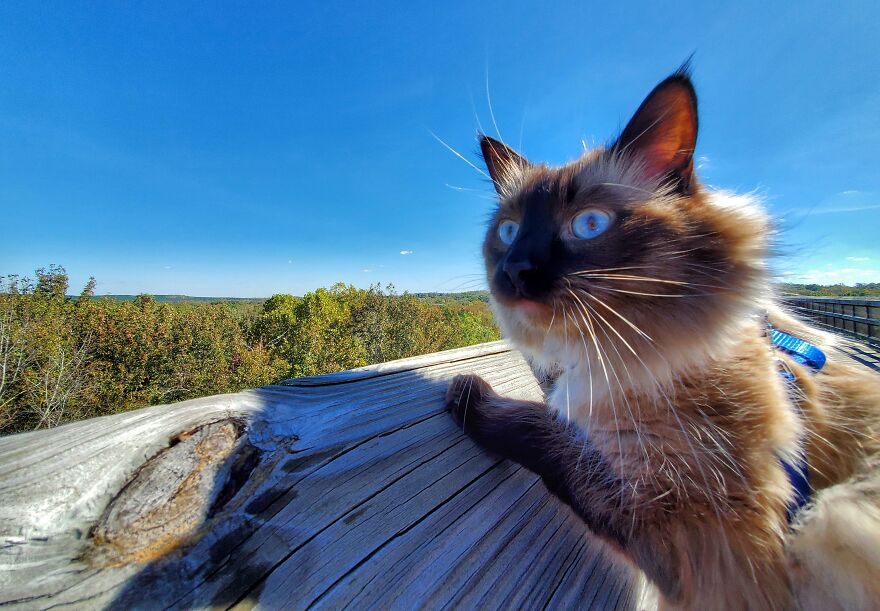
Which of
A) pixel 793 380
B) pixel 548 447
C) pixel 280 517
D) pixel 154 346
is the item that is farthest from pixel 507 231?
pixel 154 346

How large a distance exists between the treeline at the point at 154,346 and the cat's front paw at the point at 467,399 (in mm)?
23721

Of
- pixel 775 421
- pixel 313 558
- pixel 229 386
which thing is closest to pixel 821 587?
pixel 775 421

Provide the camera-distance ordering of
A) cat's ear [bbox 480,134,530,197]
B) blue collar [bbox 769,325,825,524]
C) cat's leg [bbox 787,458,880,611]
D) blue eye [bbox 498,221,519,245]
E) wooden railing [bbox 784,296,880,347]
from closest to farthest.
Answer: cat's leg [bbox 787,458,880,611]
blue collar [bbox 769,325,825,524]
blue eye [bbox 498,221,519,245]
cat's ear [bbox 480,134,530,197]
wooden railing [bbox 784,296,880,347]

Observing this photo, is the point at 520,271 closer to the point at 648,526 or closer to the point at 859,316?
the point at 648,526

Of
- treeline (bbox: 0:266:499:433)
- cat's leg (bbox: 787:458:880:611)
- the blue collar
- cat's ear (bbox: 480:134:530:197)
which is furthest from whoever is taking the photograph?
treeline (bbox: 0:266:499:433)

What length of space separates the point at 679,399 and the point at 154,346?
37.2m

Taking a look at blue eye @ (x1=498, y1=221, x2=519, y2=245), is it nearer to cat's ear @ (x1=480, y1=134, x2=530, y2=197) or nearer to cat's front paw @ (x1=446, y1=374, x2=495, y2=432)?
cat's ear @ (x1=480, y1=134, x2=530, y2=197)

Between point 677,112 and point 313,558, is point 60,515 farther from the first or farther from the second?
point 677,112

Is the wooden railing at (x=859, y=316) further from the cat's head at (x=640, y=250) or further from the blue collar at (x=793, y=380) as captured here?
the cat's head at (x=640, y=250)

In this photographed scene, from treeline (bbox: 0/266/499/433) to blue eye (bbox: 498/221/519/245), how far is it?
23735 mm

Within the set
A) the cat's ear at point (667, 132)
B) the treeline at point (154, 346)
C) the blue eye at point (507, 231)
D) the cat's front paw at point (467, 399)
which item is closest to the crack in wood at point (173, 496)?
the cat's front paw at point (467, 399)

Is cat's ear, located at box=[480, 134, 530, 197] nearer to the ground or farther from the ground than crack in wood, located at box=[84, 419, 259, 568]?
farther from the ground

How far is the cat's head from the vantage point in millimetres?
1259

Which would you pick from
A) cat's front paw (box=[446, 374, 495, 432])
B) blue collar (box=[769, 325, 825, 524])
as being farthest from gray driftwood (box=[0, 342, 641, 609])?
blue collar (box=[769, 325, 825, 524])
